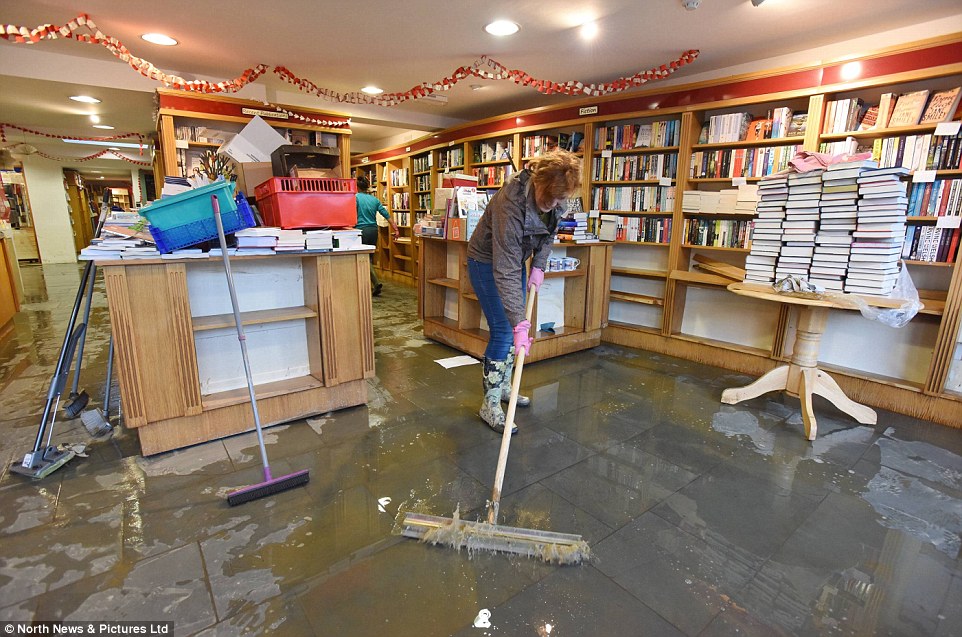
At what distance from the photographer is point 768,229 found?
2836 millimetres

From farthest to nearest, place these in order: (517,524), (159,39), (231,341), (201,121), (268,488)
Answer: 1. (201,121)
2. (159,39)
3. (231,341)
4. (268,488)
5. (517,524)

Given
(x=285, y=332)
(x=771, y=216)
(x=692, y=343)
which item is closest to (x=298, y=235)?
(x=285, y=332)

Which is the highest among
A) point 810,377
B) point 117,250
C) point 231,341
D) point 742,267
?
point 117,250

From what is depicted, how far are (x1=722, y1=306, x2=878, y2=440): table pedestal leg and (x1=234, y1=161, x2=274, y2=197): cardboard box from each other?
341cm

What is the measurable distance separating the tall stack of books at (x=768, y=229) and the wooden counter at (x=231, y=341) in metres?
2.46

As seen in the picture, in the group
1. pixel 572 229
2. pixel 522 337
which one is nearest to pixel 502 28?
pixel 572 229

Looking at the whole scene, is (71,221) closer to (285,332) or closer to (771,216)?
(285,332)

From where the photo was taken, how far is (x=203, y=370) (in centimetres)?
251

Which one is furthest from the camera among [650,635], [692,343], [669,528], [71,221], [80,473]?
[71,221]

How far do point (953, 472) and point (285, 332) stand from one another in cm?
363

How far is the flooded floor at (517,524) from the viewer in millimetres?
1371

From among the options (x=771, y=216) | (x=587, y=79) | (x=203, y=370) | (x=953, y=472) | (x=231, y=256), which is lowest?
(x=953, y=472)

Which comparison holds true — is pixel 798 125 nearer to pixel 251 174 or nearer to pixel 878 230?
pixel 878 230

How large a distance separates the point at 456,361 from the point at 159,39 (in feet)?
11.8
